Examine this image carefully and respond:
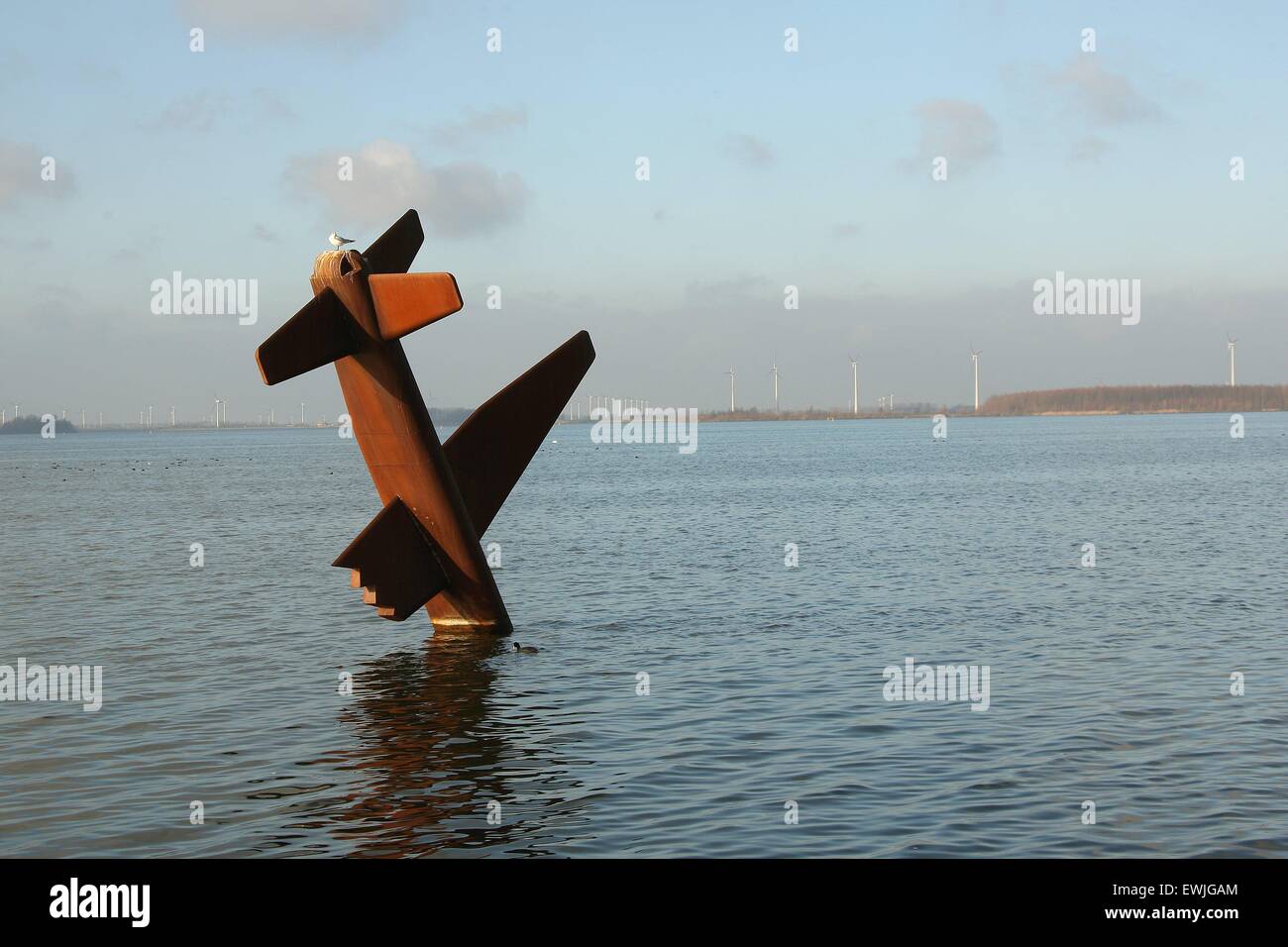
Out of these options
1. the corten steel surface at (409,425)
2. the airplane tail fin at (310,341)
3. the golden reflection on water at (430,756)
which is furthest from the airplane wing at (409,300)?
the golden reflection on water at (430,756)

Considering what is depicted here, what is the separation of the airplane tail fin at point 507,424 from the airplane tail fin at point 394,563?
1.15m

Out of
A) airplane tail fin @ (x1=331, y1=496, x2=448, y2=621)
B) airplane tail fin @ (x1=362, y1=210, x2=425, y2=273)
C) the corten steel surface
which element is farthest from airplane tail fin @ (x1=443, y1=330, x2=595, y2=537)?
airplane tail fin @ (x1=362, y1=210, x2=425, y2=273)

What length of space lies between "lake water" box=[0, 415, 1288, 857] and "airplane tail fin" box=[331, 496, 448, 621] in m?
1.25

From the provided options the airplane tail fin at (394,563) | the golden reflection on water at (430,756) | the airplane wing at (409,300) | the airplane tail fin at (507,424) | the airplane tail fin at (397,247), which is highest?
the airplane tail fin at (397,247)

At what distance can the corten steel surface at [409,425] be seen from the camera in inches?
725

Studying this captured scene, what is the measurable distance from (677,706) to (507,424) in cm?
647

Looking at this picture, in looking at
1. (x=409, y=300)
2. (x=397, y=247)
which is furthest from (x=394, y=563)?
(x=397, y=247)

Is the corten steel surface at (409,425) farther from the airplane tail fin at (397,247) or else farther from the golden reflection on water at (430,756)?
the golden reflection on water at (430,756)

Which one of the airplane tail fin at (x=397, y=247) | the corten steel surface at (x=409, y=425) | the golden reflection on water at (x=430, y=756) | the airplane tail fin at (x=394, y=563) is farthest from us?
the airplane tail fin at (x=397, y=247)

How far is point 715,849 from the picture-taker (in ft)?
37.8

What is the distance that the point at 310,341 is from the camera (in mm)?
18344

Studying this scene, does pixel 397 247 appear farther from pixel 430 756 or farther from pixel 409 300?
pixel 430 756
